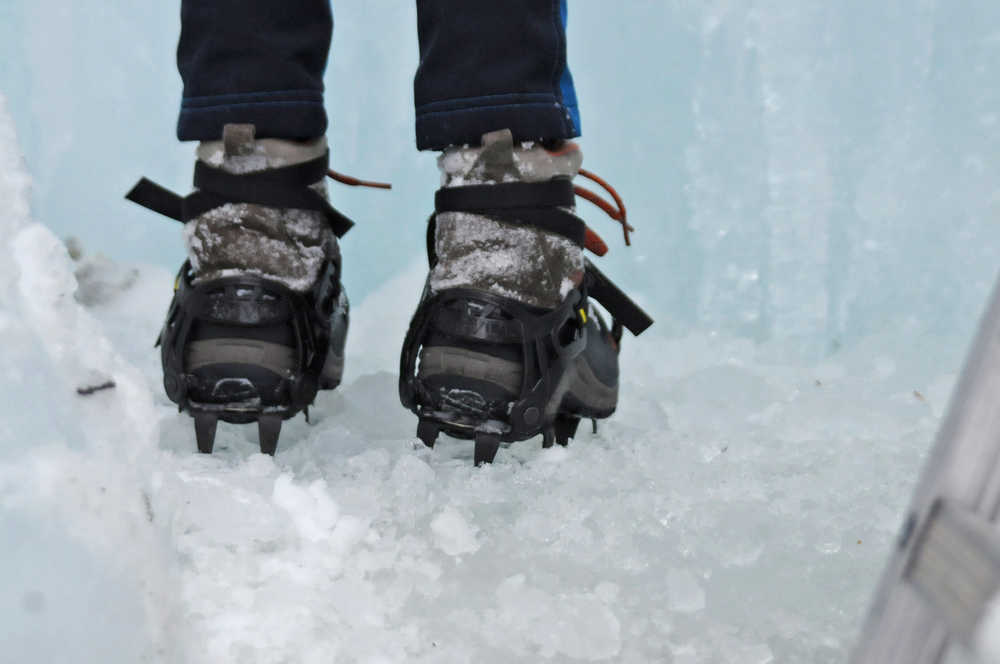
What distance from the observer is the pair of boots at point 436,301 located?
884 millimetres

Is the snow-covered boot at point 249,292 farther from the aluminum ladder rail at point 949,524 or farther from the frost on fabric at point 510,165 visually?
the aluminum ladder rail at point 949,524

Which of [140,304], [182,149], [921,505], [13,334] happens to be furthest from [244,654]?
[182,149]

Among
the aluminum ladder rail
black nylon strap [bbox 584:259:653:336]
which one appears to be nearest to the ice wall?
black nylon strap [bbox 584:259:653:336]

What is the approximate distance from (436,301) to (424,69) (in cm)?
25

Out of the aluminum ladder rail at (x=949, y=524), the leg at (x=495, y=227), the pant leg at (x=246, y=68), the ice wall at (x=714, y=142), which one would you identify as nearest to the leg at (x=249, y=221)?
the pant leg at (x=246, y=68)

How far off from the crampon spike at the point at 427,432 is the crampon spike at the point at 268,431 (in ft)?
0.50

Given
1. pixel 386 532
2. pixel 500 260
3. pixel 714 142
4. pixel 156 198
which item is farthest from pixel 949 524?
pixel 714 142

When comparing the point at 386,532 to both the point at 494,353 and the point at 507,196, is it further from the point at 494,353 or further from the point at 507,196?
the point at 507,196

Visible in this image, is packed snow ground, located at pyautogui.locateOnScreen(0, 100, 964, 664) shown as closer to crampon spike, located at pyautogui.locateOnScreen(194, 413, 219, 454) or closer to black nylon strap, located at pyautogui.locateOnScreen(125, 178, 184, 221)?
crampon spike, located at pyautogui.locateOnScreen(194, 413, 219, 454)

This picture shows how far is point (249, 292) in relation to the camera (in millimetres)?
915

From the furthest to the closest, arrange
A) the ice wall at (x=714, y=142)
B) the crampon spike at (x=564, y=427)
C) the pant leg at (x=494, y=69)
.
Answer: the ice wall at (x=714, y=142)
the crampon spike at (x=564, y=427)
the pant leg at (x=494, y=69)

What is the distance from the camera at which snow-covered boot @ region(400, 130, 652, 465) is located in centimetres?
88

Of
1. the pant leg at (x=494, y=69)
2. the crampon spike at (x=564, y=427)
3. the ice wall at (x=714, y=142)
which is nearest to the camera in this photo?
the pant leg at (x=494, y=69)

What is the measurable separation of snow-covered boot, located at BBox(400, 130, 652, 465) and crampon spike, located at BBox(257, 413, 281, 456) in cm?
14
